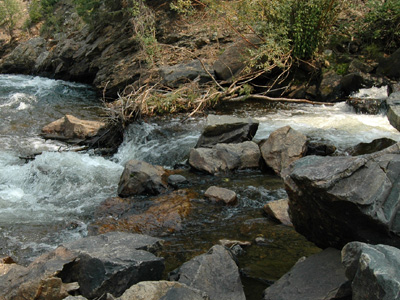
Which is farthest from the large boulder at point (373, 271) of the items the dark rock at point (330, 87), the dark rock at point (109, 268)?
the dark rock at point (330, 87)

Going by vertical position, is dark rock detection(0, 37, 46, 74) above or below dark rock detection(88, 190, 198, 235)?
below

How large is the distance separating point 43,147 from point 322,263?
7.41m

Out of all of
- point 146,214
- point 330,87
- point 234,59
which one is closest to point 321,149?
point 146,214

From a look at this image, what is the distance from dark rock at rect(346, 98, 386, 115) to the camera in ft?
29.3

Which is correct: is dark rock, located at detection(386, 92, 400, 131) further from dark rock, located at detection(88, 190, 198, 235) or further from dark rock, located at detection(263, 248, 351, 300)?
dark rock, located at detection(263, 248, 351, 300)

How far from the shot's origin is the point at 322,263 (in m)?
3.35

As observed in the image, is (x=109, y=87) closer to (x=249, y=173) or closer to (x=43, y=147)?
(x=43, y=147)

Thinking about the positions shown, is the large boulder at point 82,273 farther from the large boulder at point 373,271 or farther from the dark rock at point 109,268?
the large boulder at point 373,271

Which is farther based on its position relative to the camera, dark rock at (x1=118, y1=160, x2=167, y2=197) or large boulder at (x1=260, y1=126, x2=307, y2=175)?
large boulder at (x1=260, y1=126, x2=307, y2=175)

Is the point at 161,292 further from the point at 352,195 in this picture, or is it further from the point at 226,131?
the point at 226,131

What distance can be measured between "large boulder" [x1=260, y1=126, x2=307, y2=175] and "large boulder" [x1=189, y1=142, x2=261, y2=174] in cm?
20

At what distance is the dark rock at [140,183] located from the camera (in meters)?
6.20

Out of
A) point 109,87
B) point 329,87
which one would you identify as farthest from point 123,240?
point 109,87

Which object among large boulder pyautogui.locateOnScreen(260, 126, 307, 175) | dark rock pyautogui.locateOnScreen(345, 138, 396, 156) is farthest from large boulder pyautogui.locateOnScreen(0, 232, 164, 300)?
dark rock pyautogui.locateOnScreen(345, 138, 396, 156)
